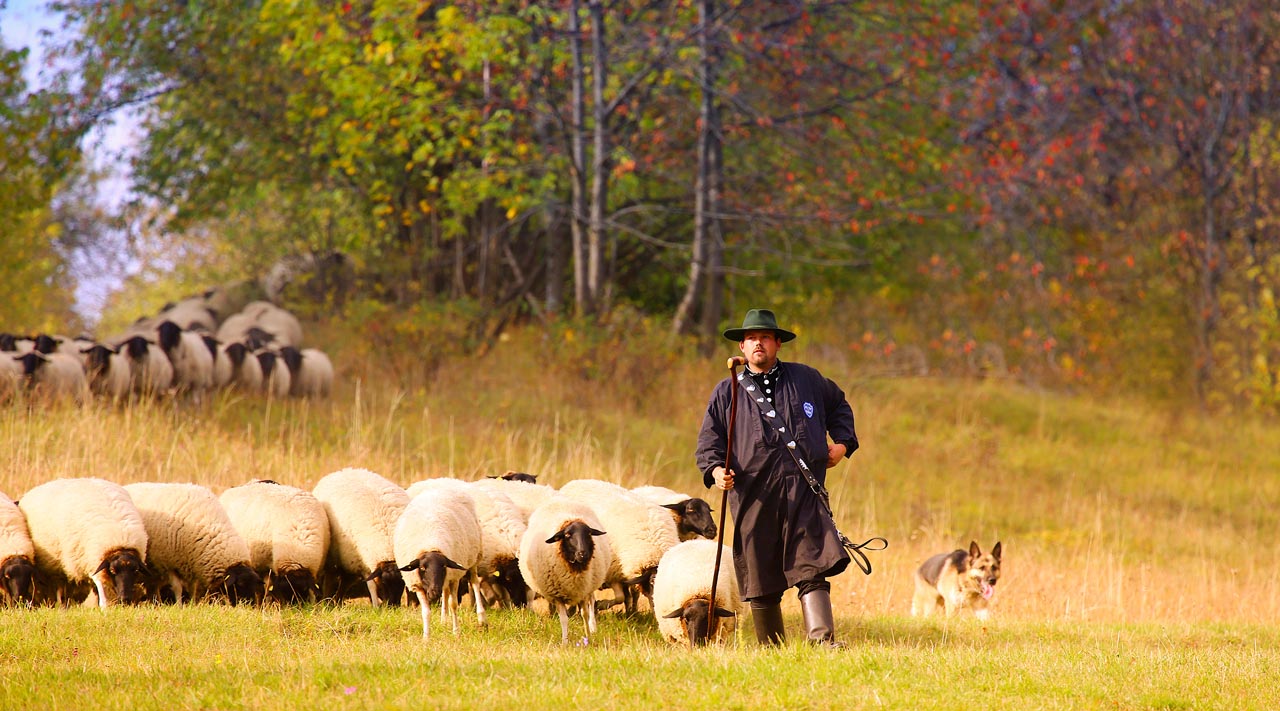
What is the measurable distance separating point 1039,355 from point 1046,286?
1.77 metres

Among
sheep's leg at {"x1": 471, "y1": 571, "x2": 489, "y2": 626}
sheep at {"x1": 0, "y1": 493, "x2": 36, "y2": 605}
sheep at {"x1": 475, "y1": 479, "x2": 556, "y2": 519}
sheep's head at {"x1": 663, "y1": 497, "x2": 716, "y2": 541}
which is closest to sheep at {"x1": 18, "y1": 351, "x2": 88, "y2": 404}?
sheep at {"x1": 0, "y1": 493, "x2": 36, "y2": 605}

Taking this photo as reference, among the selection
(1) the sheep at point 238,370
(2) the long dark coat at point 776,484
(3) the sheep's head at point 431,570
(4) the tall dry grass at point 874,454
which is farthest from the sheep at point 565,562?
(1) the sheep at point 238,370

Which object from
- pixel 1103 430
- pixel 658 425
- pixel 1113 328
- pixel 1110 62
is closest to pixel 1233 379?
pixel 1113 328

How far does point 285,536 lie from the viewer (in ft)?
32.4

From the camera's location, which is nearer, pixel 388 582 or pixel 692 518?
pixel 388 582

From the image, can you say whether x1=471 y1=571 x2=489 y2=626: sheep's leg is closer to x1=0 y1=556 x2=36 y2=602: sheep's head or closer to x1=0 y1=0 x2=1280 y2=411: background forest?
x1=0 y1=556 x2=36 y2=602: sheep's head

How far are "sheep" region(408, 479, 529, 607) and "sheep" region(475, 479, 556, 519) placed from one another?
0.15m

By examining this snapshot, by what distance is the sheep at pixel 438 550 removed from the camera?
8703mm

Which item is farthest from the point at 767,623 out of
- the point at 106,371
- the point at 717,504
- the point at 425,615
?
the point at 106,371

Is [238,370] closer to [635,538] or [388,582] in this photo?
[388,582]

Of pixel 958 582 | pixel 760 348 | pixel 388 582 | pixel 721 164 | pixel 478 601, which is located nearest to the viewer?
pixel 760 348

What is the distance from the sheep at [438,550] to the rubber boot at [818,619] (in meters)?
2.20

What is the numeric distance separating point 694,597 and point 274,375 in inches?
446

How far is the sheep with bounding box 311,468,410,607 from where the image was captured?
32.2 feet
